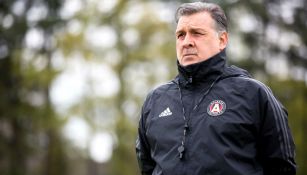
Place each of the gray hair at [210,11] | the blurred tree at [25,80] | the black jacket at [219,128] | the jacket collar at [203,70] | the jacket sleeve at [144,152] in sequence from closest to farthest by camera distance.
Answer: the black jacket at [219,128] → the jacket collar at [203,70] → the gray hair at [210,11] → the jacket sleeve at [144,152] → the blurred tree at [25,80]

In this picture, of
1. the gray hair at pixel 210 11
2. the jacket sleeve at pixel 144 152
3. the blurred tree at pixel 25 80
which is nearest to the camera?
the gray hair at pixel 210 11

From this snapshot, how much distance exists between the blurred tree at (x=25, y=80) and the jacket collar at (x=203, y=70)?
60.2 feet

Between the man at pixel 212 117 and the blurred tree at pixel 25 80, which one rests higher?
the man at pixel 212 117

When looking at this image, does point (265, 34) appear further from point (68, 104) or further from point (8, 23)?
point (8, 23)

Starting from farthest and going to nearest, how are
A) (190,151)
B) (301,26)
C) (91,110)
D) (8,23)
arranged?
(91,110) → (301,26) → (8,23) → (190,151)

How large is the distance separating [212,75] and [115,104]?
75.2 ft

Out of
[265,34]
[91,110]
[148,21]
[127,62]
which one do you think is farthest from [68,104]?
[265,34]

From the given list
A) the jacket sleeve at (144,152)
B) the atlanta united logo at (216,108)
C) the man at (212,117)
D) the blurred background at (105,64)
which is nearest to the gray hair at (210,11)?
the man at (212,117)

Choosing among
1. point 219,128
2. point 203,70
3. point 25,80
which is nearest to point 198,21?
point 203,70

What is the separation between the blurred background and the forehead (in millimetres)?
18017

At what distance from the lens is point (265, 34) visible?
83.1ft

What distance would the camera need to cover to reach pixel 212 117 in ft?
11.0

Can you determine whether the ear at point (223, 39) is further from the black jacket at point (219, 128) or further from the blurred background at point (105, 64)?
the blurred background at point (105, 64)

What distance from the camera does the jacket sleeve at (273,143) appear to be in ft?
11.0
